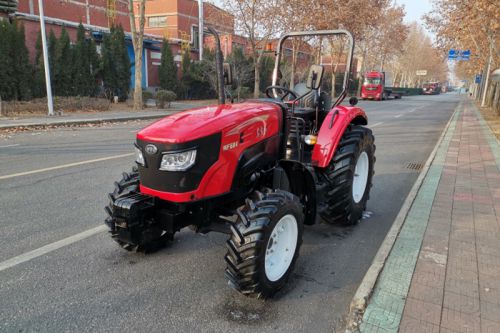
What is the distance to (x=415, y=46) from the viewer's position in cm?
7750

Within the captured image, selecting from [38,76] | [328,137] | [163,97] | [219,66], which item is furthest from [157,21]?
[219,66]

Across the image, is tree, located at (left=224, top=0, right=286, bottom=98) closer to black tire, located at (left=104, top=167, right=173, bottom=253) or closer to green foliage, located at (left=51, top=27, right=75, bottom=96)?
green foliage, located at (left=51, top=27, right=75, bottom=96)

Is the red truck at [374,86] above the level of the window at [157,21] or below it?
below

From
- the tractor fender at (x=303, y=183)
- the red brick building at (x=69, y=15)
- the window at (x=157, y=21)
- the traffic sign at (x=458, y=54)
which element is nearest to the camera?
the tractor fender at (x=303, y=183)

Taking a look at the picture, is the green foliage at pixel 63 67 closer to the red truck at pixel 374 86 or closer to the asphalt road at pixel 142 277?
the asphalt road at pixel 142 277

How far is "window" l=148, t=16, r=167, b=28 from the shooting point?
43.1 meters

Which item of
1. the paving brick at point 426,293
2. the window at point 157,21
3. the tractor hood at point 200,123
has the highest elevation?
the window at point 157,21

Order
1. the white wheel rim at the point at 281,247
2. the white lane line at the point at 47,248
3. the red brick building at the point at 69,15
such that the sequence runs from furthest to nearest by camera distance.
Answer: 1. the red brick building at the point at 69,15
2. the white lane line at the point at 47,248
3. the white wheel rim at the point at 281,247

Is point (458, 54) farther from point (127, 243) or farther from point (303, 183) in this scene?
point (127, 243)

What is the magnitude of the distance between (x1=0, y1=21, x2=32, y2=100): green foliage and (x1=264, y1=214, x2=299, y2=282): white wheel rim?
19.3 metres

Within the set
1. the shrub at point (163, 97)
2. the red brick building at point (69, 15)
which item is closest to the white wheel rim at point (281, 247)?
the shrub at point (163, 97)

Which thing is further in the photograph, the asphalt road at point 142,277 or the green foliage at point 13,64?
the green foliage at point 13,64

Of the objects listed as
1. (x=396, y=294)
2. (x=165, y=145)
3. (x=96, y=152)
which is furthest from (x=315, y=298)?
(x=96, y=152)

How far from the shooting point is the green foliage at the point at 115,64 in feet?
74.3
